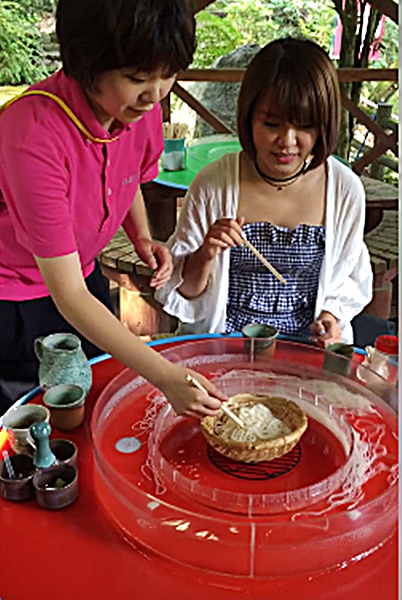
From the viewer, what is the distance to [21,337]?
5.17 ft

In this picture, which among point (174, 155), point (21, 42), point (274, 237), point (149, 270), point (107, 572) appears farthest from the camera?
point (21, 42)

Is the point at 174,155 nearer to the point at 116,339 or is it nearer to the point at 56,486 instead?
the point at 116,339

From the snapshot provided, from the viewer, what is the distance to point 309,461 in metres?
1.15

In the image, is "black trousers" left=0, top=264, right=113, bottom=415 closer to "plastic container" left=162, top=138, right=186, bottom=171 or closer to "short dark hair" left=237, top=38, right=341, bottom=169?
"short dark hair" left=237, top=38, right=341, bottom=169

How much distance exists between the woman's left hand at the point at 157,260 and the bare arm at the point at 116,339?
436 millimetres

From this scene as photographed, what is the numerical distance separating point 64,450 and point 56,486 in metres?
0.07

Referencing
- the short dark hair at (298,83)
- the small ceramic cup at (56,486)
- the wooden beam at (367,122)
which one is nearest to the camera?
the small ceramic cup at (56,486)

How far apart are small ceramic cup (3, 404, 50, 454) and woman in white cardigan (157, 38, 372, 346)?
0.60m

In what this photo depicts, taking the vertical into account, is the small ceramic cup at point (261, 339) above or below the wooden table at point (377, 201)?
above

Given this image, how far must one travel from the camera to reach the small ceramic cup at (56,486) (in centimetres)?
101

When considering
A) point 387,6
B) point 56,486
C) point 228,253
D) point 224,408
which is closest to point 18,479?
point 56,486

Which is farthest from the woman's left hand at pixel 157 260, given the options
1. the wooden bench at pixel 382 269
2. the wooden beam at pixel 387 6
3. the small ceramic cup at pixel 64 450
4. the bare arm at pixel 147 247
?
the wooden beam at pixel 387 6

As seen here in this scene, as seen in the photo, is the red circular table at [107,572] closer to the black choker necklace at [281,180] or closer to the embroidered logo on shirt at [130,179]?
the embroidered logo on shirt at [130,179]

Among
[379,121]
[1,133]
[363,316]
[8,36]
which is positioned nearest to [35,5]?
[8,36]
